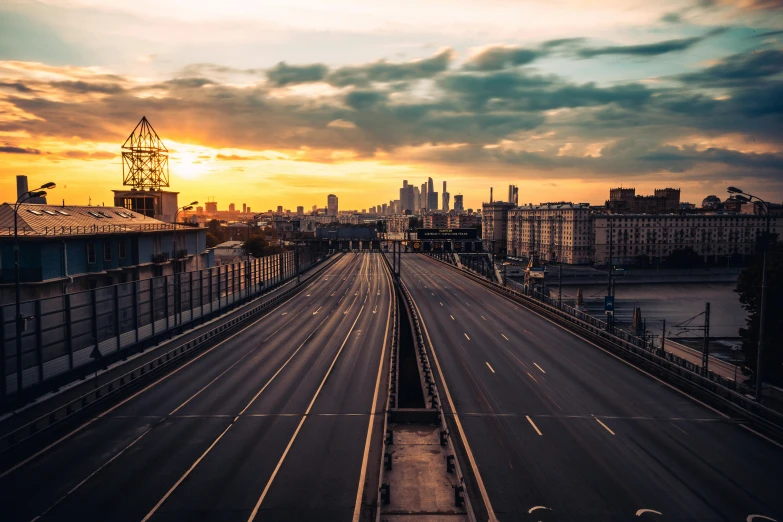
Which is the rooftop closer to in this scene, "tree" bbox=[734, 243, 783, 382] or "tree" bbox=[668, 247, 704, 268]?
"tree" bbox=[734, 243, 783, 382]

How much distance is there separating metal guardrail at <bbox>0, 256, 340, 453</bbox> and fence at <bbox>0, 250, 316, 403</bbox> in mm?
2013

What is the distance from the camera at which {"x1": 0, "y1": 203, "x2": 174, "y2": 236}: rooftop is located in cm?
4597

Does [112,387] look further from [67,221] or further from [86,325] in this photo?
[67,221]

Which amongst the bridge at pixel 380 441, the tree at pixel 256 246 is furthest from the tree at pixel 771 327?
the tree at pixel 256 246

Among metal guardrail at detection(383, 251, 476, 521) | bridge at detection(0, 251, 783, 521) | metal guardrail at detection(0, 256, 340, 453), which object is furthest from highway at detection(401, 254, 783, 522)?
metal guardrail at detection(0, 256, 340, 453)

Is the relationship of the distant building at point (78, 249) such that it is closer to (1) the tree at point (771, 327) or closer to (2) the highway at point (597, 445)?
(2) the highway at point (597, 445)

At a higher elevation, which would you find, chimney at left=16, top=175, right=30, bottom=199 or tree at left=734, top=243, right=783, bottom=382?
chimney at left=16, top=175, right=30, bottom=199

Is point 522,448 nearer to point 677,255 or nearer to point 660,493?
point 660,493

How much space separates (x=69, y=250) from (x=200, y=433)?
32.0 m

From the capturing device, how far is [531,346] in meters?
44.0

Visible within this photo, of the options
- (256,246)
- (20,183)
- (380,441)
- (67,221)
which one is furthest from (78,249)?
(256,246)

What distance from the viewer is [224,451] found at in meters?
21.6

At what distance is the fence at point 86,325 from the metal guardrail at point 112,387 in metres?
2.01

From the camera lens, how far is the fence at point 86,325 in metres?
26.0
